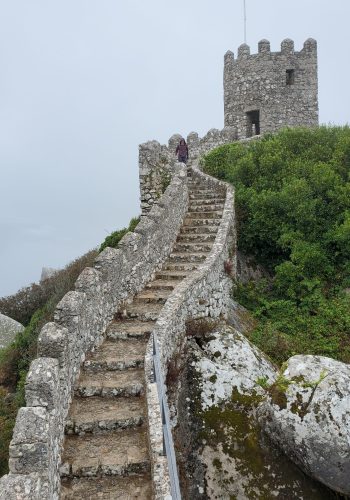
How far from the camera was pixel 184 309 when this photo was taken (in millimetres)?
8789

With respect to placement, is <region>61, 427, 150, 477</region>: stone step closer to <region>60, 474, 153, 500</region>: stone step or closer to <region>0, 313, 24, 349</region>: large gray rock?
<region>60, 474, 153, 500</region>: stone step

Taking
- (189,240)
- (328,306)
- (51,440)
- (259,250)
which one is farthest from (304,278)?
(51,440)

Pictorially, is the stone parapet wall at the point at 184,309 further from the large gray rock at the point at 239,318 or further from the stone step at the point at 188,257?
the stone step at the point at 188,257

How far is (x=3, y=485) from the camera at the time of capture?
4.33 meters

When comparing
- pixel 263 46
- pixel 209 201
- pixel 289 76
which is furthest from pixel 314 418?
pixel 263 46

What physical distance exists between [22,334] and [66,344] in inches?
428

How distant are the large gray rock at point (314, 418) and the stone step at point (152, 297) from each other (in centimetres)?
304

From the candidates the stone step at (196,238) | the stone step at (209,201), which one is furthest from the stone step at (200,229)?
the stone step at (209,201)

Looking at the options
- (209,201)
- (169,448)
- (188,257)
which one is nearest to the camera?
(169,448)

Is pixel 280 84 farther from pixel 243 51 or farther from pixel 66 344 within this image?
pixel 66 344

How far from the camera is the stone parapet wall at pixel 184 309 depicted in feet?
18.1

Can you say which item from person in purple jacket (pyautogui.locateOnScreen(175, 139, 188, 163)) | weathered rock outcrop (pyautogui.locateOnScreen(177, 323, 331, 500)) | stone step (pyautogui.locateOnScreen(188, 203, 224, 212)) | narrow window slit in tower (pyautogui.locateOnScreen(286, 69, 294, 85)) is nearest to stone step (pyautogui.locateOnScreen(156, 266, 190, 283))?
weathered rock outcrop (pyautogui.locateOnScreen(177, 323, 331, 500))

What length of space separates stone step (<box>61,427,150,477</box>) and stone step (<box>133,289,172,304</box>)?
3.76 metres

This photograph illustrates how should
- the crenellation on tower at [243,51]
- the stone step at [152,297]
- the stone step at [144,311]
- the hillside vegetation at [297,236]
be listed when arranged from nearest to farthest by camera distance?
the stone step at [144,311] < the stone step at [152,297] < the hillside vegetation at [297,236] < the crenellation on tower at [243,51]
